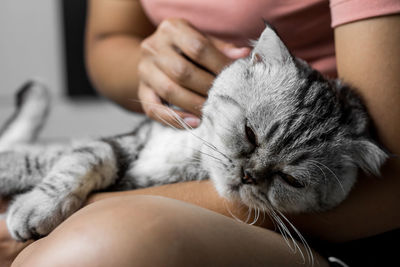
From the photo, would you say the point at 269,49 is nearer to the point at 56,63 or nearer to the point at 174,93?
the point at 174,93

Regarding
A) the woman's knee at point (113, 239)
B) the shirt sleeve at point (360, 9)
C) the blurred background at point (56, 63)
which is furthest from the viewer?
the blurred background at point (56, 63)

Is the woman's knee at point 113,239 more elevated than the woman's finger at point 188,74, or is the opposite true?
the woman's finger at point 188,74

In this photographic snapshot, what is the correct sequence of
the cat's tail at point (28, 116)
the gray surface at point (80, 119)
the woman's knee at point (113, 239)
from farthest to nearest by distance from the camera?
the gray surface at point (80, 119), the cat's tail at point (28, 116), the woman's knee at point (113, 239)

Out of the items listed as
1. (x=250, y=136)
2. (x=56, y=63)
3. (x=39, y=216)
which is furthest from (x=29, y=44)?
(x=250, y=136)

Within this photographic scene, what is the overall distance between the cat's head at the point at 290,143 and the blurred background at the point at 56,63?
5.11 ft

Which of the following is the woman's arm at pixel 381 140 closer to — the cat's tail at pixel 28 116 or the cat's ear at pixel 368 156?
the cat's ear at pixel 368 156

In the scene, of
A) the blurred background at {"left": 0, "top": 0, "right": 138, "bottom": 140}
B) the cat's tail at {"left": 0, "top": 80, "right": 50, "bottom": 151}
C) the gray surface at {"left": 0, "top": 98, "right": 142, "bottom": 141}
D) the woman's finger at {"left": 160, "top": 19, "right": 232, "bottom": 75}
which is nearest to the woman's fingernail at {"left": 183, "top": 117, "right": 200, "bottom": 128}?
the woman's finger at {"left": 160, "top": 19, "right": 232, "bottom": 75}

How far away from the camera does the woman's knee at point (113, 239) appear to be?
57cm

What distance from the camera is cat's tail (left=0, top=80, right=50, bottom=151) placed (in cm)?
131

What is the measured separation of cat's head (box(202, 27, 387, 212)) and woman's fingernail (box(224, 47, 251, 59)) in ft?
0.32

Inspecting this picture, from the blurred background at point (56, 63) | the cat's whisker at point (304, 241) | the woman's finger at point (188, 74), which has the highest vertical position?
the woman's finger at point (188, 74)

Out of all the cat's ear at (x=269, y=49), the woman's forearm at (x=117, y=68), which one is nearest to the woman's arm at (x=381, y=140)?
the cat's ear at (x=269, y=49)

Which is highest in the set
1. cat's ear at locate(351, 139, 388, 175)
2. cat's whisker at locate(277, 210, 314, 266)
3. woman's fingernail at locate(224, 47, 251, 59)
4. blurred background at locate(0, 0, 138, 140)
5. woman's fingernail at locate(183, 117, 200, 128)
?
woman's fingernail at locate(224, 47, 251, 59)

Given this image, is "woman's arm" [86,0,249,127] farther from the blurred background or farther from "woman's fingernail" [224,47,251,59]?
the blurred background
